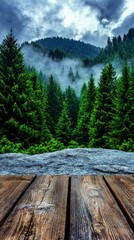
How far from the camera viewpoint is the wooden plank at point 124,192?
1193 mm

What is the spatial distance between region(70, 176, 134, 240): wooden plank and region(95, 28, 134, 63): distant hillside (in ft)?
387

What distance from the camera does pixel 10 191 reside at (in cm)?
156

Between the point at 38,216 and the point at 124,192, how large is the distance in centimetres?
67

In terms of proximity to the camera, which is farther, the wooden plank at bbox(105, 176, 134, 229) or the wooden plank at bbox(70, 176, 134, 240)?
the wooden plank at bbox(105, 176, 134, 229)

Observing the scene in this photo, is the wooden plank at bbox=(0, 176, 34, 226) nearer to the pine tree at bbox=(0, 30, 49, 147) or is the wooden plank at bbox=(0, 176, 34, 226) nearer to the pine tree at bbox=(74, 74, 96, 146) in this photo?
the pine tree at bbox=(0, 30, 49, 147)

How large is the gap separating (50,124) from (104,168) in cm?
3128

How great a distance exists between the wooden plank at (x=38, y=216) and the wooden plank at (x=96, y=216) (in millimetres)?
58

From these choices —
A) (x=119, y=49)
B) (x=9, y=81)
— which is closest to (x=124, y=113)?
(x=9, y=81)

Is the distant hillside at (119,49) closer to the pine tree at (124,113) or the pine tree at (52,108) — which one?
the pine tree at (52,108)

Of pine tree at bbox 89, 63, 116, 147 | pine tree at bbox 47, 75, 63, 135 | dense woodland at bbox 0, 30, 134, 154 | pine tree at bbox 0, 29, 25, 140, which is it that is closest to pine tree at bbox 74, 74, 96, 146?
dense woodland at bbox 0, 30, 134, 154

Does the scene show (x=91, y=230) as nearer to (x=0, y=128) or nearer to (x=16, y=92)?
(x=0, y=128)

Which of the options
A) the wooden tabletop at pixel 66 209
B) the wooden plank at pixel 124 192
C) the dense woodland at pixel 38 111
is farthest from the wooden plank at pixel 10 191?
the dense woodland at pixel 38 111

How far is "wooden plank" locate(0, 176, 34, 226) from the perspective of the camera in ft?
3.98

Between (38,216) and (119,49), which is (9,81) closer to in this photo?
(38,216)
